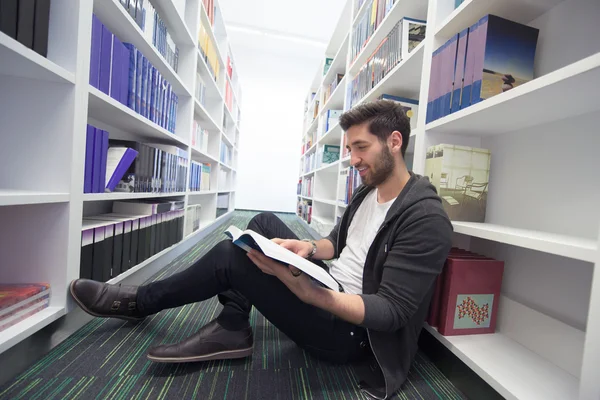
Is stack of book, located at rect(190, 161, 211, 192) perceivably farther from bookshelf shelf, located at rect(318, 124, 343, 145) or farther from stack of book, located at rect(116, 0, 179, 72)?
bookshelf shelf, located at rect(318, 124, 343, 145)

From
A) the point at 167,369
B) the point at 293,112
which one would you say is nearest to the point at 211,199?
the point at 167,369

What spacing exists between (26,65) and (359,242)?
1.12 meters

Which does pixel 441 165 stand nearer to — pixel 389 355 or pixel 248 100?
pixel 389 355

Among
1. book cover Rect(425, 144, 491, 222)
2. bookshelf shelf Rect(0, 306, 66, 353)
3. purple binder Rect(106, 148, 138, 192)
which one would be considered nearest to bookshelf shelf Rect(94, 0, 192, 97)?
purple binder Rect(106, 148, 138, 192)

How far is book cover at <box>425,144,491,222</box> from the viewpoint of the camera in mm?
934

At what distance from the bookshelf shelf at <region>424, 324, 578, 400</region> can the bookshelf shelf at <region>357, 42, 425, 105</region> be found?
3.76 feet

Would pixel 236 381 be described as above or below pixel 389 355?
below

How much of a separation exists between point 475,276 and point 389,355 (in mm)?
396

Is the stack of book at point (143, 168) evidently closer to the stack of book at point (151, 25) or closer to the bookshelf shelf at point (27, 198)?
the bookshelf shelf at point (27, 198)

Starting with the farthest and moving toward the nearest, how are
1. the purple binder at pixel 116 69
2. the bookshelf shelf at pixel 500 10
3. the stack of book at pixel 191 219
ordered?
the stack of book at pixel 191 219
the purple binder at pixel 116 69
the bookshelf shelf at pixel 500 10

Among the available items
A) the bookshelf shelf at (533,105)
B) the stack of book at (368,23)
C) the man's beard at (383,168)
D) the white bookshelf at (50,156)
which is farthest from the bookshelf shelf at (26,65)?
the stack of book at (368,23)

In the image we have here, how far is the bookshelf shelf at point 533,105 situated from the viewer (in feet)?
1.80

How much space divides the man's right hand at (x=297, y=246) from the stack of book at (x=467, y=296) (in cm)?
46

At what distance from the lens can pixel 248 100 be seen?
18.8 feet
